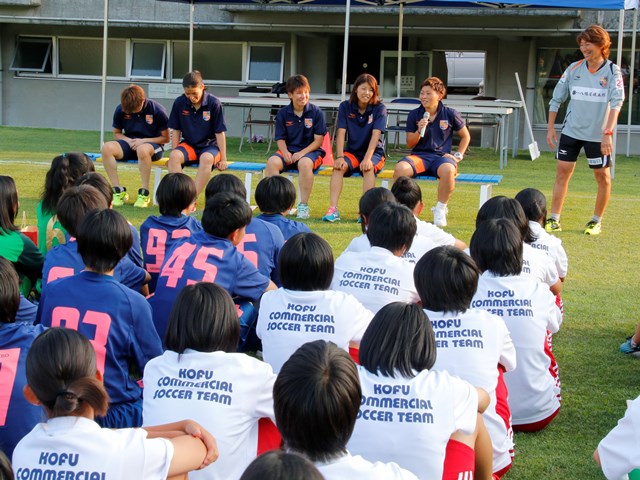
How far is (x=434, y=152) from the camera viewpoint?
348 inches

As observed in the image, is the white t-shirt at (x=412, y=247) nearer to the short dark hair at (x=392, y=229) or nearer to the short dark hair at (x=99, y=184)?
the short dark hair at (x=392, y=229)

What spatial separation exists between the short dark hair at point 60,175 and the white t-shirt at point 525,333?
291cm

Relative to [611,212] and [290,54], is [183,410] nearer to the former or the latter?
[611,212]

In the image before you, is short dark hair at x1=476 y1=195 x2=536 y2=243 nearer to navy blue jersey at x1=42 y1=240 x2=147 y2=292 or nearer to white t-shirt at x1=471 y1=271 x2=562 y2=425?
white t-shirt at x1=471 y1=271 x2=562 y2=425

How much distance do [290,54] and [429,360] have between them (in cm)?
1751

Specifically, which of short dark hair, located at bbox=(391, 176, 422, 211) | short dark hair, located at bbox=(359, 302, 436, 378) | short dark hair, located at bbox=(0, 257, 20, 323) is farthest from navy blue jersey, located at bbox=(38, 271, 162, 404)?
short dark hair, located at bbox=(391, 176, 422, 211)

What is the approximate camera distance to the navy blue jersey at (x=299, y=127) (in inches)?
360

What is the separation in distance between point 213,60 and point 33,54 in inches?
173

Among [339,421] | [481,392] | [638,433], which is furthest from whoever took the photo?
[481,392]

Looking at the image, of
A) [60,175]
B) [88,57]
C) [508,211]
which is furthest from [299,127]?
[88,57]

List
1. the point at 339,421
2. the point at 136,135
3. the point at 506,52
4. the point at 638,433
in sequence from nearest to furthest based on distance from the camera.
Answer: the point at 339,421, the point at 638,433, the point at 136,135, the point at 506,52

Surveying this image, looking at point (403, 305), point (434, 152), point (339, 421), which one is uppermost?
point (434, 152)

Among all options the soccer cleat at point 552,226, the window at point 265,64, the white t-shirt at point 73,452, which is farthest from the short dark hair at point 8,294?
the window at point 265,64

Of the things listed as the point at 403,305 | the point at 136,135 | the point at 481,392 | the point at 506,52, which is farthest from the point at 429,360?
the point at 506,52
